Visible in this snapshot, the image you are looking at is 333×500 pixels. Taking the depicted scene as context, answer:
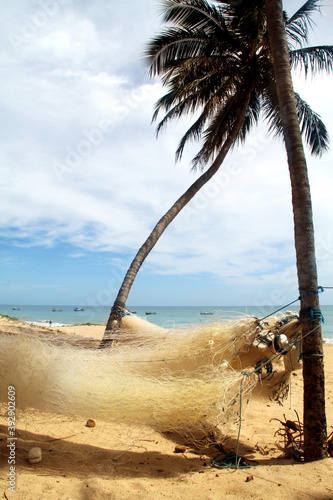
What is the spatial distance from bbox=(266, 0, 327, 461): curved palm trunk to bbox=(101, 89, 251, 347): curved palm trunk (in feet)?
10.3

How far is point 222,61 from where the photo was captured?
8.62 meters

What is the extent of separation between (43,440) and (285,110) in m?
4.47

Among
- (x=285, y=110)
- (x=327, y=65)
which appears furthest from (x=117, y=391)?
(x=327, y=65)

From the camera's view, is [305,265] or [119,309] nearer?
[305,265]

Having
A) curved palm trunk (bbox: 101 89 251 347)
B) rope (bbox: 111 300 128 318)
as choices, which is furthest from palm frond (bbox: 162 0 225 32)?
rope (bbox: 111 300 128 318)

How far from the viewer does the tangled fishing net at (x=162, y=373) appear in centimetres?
322

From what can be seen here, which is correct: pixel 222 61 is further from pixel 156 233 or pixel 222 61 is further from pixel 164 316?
pixel 164 316

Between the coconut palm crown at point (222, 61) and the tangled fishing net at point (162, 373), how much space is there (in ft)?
22.9

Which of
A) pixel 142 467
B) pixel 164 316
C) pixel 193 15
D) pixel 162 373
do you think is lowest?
pixel 164 316

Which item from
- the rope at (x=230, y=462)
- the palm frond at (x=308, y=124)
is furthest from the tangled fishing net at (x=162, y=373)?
the palm frond at (x=308, y=124)

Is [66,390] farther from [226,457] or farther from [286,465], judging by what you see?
[286,465]

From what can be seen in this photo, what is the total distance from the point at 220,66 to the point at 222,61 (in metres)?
0.12

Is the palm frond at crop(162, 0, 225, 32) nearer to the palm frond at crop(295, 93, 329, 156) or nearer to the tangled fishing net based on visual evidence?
the palm frond at crop(295, 93, 329, 156)

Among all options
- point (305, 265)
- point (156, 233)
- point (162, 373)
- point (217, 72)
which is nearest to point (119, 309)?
point (156, 233)
